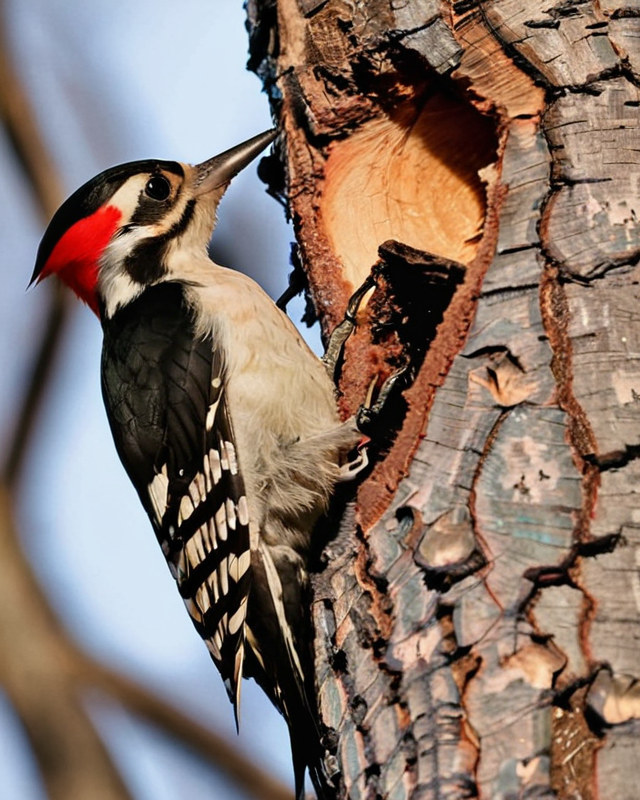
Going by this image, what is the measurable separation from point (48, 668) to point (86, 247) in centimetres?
174

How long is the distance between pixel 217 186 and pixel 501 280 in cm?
156

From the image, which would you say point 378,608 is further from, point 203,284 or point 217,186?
point 217,186

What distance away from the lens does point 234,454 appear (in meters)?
2.82

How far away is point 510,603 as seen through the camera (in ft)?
5.63

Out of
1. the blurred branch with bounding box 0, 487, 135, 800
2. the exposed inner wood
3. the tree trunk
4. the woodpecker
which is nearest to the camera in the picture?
the tree trunk

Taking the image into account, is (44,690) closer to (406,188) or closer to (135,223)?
(135,223)

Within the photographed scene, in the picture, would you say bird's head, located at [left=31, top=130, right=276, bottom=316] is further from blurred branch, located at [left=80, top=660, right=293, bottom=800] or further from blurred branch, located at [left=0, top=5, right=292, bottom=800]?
blurred branch, located at [left=80, top=660, right=293, bottom=800]

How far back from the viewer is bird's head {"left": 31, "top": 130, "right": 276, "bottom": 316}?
10.8 ft

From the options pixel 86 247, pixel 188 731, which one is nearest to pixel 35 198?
pixel 86 247

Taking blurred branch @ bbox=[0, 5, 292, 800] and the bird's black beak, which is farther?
blurred branch @ bbox=[0, 5, 292, 800]

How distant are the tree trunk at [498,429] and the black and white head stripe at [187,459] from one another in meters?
0.42

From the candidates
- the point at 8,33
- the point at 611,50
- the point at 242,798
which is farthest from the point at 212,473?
the point at 8,33

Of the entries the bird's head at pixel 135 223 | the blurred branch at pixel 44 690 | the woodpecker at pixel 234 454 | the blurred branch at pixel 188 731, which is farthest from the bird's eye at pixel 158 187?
the blurred branch at pixel 188 731

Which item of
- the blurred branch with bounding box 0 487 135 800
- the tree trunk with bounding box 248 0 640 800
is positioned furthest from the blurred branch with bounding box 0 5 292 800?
Result: the tree trunk with bounding box 248 0 640 800
